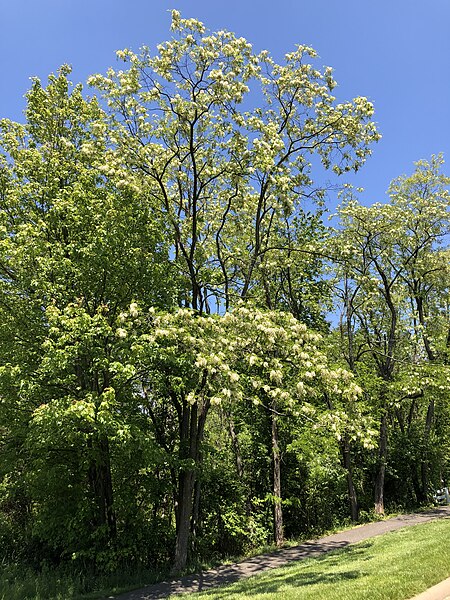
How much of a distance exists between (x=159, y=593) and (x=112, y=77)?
38.8 ft

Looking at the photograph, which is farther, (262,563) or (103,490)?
(262,563)

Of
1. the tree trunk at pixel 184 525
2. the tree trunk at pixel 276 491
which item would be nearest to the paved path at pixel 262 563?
the tree trunk at pixel 184 525

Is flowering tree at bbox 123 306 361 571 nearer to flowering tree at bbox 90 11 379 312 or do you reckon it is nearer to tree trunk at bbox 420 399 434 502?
flowering tree at bbox 90 11 379 312

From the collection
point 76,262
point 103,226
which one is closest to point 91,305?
point 76,262

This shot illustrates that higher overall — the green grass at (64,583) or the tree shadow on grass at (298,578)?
the tree shadow on grass at (298,578)

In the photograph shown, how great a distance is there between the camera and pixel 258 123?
11.0m

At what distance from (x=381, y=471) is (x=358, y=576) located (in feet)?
40.8

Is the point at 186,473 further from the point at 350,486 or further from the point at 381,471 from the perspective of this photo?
the point at 381,471

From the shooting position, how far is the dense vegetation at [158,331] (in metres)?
8.94

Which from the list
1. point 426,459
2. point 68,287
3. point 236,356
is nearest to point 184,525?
point 236,356

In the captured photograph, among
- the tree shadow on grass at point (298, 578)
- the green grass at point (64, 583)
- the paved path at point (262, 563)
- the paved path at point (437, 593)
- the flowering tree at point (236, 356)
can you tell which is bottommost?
the paved path at point (262, 563)

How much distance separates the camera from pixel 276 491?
46.3 feet

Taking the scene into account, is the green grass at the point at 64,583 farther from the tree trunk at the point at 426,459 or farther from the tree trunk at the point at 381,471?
the tree trunk at the point at 426,459

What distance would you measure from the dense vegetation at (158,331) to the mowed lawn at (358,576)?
1.99 meters
